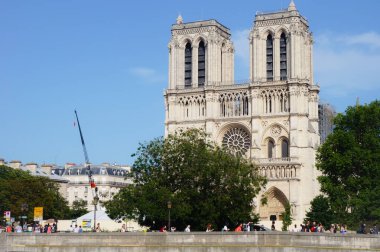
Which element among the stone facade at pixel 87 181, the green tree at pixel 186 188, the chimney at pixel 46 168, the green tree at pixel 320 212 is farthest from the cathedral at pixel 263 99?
the stone facade at pixel 87 181

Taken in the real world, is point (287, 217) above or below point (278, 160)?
below

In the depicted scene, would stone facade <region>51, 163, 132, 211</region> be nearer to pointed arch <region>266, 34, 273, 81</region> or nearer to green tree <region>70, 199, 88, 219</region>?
green tree <region>70, 199, 88, 219</region>

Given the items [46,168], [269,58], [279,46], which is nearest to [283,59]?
[279,46]

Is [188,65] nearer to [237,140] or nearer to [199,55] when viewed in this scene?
[199,55]

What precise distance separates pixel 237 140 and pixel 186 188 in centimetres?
4086

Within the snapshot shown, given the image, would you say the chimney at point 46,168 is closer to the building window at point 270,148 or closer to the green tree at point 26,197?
the green tree at point 26,197

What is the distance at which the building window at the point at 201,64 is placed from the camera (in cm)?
10725

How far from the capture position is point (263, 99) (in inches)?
4003

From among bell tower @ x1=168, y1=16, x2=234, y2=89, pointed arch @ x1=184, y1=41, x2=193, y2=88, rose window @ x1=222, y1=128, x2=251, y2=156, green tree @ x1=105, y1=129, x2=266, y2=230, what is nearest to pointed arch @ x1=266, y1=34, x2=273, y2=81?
bell tower @ x1=168, y1=16, x2=234, y2=89

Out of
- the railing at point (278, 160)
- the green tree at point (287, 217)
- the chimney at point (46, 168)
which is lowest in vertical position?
the green tree at point (287, 217)

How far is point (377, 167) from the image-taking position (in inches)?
2709

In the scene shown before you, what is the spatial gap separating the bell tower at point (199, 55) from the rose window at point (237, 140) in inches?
284

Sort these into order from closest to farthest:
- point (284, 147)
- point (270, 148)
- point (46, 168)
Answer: point (284, 147) < point (270, 148) < point (46, 168)

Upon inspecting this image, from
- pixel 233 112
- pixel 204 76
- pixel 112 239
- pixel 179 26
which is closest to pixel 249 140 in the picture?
pixel 233 112
